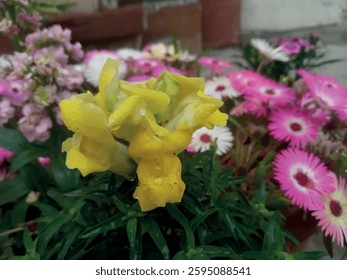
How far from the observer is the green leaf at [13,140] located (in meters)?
0.65

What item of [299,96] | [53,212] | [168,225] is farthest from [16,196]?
[299,96]

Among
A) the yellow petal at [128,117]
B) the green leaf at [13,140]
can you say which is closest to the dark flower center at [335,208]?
the yellow petal at [128,117]

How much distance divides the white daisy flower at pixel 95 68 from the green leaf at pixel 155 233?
1.20 ft

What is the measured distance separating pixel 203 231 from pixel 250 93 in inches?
12.7

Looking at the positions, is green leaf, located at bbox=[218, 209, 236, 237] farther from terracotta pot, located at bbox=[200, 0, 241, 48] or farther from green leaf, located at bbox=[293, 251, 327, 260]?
terracotta pot, located at bbox=[200, 0, 241, 48]

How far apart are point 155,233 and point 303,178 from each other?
0.26 meters

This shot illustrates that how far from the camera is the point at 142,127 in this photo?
411 millimetres

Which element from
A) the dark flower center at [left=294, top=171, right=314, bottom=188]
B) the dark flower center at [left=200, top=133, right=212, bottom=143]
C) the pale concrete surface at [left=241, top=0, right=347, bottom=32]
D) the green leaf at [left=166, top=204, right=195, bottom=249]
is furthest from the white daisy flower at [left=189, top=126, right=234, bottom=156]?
the pale concrete surface at [left=241, top=0, right=347, bottom=32]

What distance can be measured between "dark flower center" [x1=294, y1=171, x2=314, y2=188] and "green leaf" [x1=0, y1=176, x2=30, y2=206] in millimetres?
365

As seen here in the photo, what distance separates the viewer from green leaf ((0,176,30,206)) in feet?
2.10

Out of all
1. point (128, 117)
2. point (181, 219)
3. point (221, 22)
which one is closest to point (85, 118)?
point (128, 117)

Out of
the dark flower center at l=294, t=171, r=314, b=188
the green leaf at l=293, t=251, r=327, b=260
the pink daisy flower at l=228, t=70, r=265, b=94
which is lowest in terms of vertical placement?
the green leaf at l=293, t=251, r=327, b=260

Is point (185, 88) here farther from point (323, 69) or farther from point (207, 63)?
point (323, 69)

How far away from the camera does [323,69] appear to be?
3.09 ft
